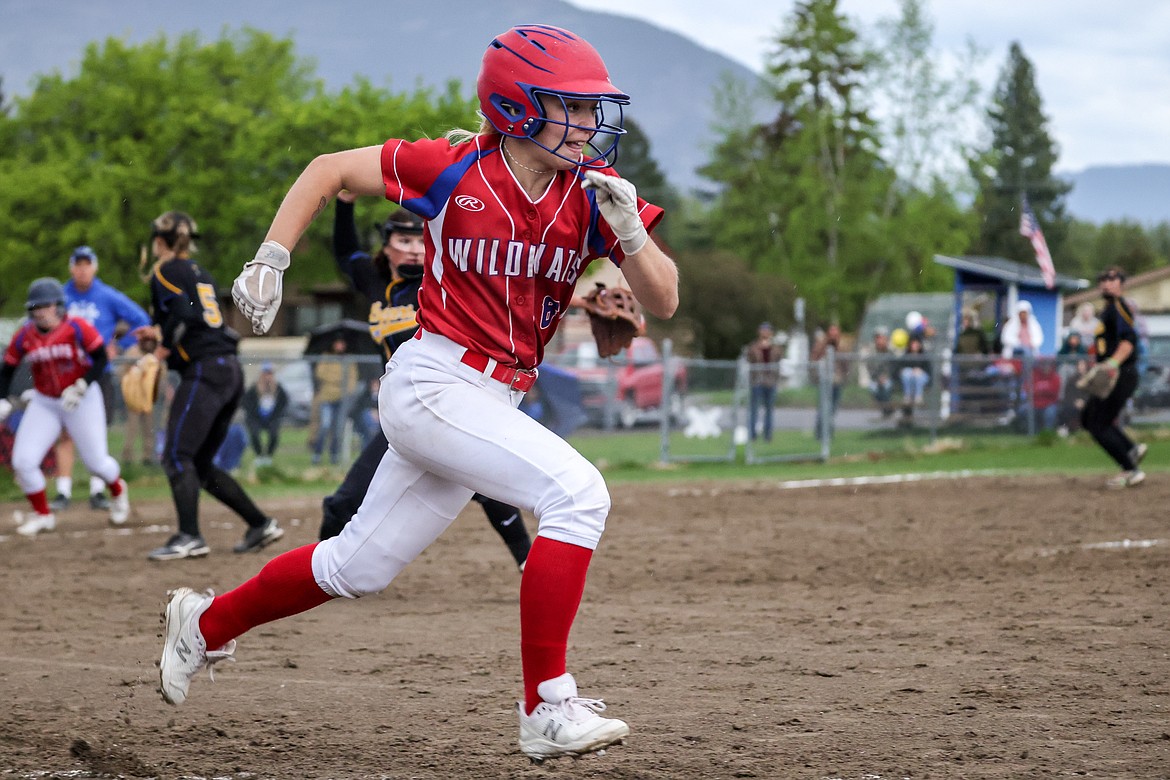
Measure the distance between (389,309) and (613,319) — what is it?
3.01 meters

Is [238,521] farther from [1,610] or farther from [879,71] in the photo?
[879,71]

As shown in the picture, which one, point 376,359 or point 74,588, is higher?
point 376,359

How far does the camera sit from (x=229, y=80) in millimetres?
44156

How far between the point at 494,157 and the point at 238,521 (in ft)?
26.4

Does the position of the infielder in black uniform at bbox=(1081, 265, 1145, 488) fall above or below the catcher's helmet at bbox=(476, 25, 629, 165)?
below

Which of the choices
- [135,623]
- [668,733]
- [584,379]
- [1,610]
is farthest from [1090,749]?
[584,379]

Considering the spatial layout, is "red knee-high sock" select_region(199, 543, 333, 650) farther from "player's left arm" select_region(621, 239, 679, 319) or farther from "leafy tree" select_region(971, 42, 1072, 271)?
"leafy tree" select_region(971, 42, 1072, 271)

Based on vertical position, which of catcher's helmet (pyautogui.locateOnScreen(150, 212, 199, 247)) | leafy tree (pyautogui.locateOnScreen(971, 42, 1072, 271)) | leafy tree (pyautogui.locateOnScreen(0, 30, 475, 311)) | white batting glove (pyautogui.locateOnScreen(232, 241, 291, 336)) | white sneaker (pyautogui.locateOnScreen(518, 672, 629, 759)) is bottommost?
white sneaker (pyautogui.locateOnScreen(518, 672, 629, 759))

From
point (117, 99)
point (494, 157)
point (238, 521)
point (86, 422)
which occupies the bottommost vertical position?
point (238, 521)

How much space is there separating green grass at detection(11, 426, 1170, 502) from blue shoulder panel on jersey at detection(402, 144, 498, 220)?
9923 millimetres

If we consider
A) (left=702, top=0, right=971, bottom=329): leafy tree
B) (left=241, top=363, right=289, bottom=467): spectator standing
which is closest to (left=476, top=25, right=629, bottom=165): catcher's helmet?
(left=241, top=363, right=289, bottom=467): spectator standing

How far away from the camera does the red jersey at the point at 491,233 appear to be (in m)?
3.83

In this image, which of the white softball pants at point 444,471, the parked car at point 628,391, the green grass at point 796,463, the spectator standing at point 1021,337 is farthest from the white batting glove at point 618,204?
the spectator standing at point 1021,337

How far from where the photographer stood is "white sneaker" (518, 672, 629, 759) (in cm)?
355
